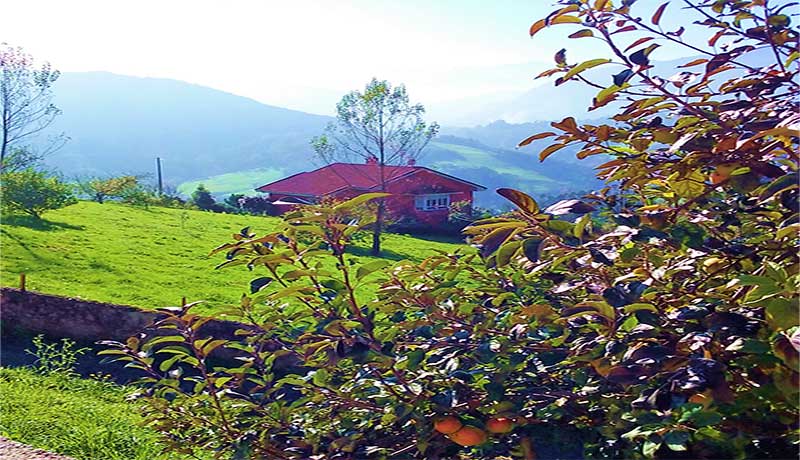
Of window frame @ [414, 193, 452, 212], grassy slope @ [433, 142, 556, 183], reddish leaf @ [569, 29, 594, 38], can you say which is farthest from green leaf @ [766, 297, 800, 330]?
grassy slope @ [433, 142, 556, 183]

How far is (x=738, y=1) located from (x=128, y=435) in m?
3.20

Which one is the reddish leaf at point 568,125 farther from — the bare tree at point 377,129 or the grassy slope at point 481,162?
the grassy slope at point 481,162

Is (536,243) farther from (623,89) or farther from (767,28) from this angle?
(767,28)

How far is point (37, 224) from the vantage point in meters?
12.1

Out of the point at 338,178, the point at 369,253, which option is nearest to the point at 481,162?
the point at 338,178

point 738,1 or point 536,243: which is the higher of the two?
point 738,1

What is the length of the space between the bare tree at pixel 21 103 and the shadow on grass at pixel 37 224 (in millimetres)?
4787

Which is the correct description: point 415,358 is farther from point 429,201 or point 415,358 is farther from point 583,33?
point 429,201

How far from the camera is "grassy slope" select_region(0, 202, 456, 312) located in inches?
308

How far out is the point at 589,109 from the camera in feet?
4.44

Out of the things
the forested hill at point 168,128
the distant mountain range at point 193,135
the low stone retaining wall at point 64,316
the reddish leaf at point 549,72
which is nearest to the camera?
the reddish leaf at point 549,72

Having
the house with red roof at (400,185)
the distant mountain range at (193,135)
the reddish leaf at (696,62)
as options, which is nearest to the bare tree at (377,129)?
the house with red roof at (400,185)

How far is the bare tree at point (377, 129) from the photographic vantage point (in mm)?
16234

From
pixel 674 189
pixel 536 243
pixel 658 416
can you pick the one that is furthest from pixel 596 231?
pixel 658 416
